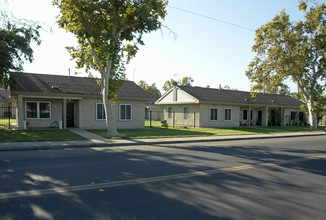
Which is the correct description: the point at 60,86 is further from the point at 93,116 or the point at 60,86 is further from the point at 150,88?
the point at 150,88

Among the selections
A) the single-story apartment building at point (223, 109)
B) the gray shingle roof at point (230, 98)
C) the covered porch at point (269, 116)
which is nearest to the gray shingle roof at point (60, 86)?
the single-story apartment building at point (223, 109)

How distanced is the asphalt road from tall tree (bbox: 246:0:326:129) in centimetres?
1972

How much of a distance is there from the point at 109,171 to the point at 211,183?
113 inches

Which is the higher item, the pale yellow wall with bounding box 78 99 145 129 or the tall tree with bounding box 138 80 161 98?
the tall tree with bounding box 138 80 161 98

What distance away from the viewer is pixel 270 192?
18.6ft

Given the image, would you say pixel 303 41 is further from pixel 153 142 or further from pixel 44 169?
pixel 44 169

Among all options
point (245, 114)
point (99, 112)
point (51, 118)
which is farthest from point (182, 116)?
point (51, 118)

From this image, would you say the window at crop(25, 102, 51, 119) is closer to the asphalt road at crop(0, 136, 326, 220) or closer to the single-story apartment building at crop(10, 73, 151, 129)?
the single-story apartment building at crop(10, 73, 151, 129)

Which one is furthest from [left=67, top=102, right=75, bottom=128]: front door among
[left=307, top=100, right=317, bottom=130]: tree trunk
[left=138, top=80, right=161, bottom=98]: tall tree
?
[left=138, top=80, right=161, bottom=98]: tall tree

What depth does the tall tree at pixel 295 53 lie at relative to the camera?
84.1 feet

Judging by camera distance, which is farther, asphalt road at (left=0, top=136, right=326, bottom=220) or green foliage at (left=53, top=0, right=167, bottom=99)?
green foliage at (left=53, top=0, right=167, bottom=99)

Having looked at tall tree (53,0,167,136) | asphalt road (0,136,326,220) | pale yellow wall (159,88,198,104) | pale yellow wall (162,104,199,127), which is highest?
tall tree (53,0,167,136)

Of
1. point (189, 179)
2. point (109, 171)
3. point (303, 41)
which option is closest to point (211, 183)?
point (189, 179)

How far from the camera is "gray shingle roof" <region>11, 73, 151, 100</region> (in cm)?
1920
